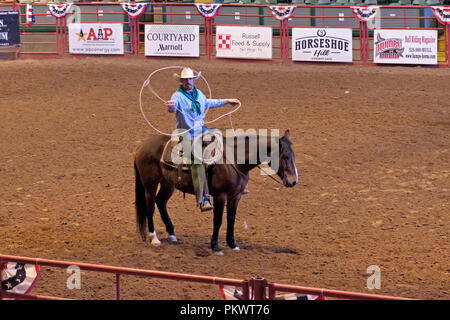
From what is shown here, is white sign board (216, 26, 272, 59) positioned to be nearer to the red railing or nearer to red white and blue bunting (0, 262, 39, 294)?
red white and blue bunting (0, 262, 39, 294)

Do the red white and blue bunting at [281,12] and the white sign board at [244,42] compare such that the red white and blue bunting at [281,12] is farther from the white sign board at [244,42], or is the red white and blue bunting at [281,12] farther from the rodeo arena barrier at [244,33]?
the white sign board at [244,42]

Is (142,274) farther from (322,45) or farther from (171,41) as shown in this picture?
(171,41)

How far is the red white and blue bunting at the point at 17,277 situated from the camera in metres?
5.73

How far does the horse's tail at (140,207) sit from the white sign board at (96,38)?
479 inches

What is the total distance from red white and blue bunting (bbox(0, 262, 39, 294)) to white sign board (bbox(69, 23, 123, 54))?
50.3 feet

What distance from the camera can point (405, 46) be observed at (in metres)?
18.3

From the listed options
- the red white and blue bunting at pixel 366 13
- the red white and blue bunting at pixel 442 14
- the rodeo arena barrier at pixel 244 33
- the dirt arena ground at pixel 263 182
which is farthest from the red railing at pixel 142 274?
the red white and blue bunting at pixel 442 14

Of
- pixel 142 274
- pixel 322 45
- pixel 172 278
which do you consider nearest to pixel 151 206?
pixel 142 274

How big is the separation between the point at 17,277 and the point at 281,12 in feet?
49.6

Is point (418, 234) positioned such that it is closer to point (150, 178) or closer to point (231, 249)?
point (231, 249)

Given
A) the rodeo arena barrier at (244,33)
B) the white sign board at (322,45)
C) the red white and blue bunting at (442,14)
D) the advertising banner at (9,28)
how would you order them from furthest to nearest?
the advertising banner at (9,28)
the white sign board at (322,45)
the rodeo arena barrier at (244,33)
the red white and blue bunting at (442,14)

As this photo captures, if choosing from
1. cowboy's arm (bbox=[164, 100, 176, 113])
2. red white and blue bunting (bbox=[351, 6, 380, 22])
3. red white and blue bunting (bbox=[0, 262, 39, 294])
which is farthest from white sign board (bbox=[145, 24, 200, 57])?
red white and blue bunting (bbox=[0, 262, 39, 294])

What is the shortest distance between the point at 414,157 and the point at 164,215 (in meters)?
5.03
